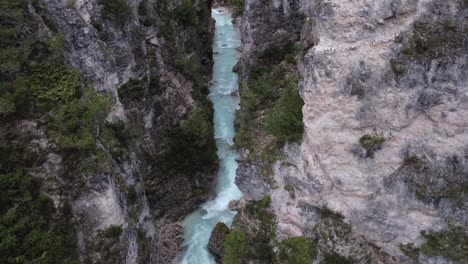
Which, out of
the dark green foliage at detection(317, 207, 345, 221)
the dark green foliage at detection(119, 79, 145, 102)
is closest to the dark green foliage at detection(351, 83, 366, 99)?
the dark green foliage at detection(317, 207, 345, 221)

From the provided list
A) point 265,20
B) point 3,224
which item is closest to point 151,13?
point 265,20

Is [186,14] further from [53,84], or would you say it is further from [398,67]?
[398,67]

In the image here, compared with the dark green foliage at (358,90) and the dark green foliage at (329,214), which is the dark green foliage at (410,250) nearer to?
the dark green foliage at (329,214)

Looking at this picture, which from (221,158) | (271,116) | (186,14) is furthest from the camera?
(186,14)

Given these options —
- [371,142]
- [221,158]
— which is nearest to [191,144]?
[221,158]

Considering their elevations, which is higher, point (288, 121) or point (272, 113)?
point (288, 121)

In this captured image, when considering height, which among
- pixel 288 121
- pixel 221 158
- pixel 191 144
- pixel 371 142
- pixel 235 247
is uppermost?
pixel 371 142
